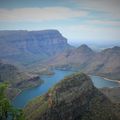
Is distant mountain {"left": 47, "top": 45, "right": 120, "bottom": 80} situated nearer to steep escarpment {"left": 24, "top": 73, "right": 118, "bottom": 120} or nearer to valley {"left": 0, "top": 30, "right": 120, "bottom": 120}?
valley {"left": 0, "top": 30, "right": 120, "bottom": 120}

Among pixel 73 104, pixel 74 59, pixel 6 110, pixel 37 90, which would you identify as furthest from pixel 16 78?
pixel 6 110

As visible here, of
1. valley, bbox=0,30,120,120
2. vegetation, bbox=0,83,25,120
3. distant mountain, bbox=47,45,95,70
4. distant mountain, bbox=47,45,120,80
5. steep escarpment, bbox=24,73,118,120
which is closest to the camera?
vegetation, bbox=0,83,25,120

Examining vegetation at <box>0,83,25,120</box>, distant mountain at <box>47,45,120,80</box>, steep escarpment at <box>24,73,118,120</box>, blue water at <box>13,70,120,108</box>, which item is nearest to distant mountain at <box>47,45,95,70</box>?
distant mountain at <box>47,45,120,80</box>

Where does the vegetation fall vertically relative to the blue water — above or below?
above

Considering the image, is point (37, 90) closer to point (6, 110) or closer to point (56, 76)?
point (56, 76)

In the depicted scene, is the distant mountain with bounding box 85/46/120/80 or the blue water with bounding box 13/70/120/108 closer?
the blue water with bounding box 13/70/120/108

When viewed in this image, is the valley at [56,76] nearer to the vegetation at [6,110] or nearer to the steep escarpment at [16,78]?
the steep escarpment at [16,78]
